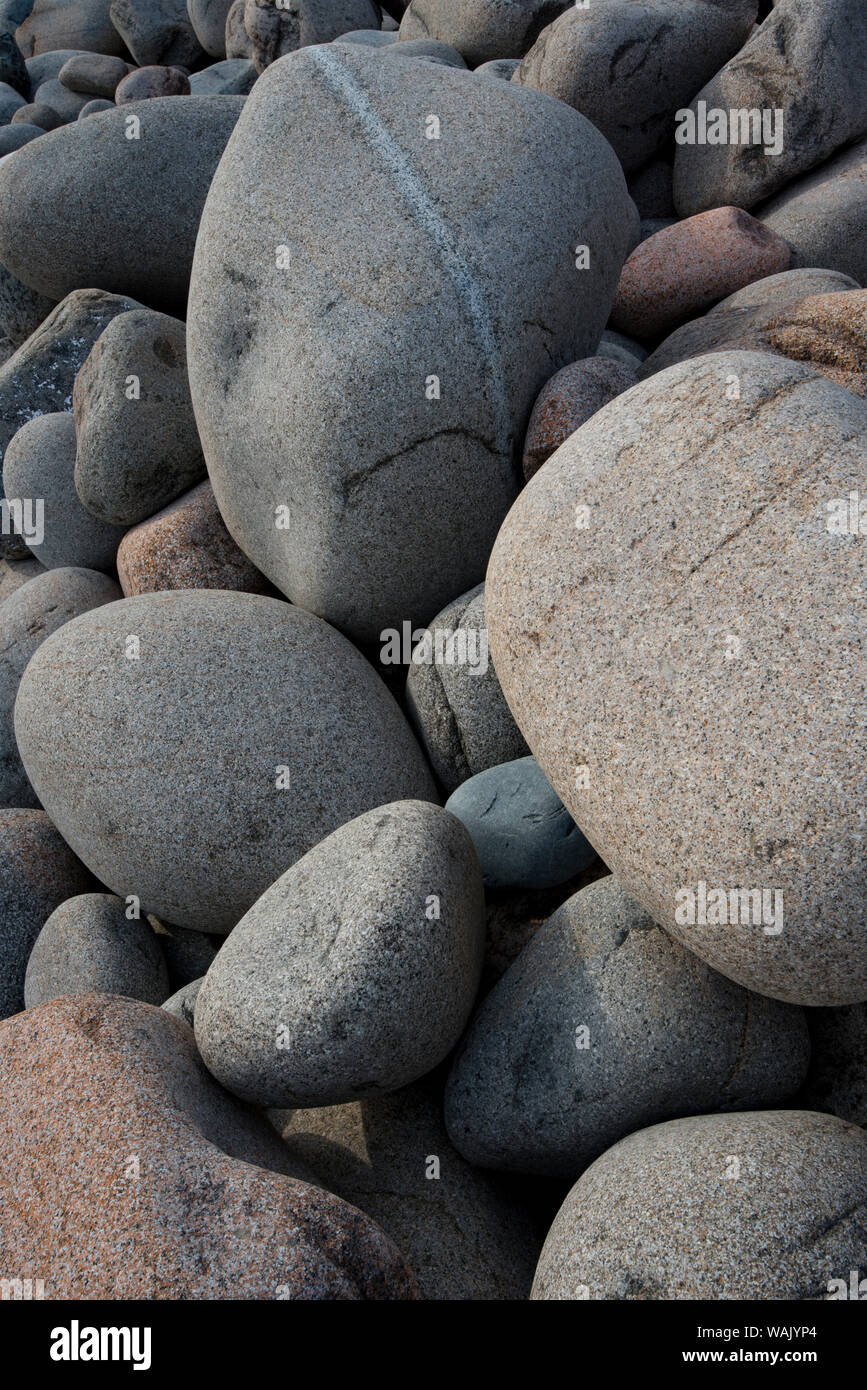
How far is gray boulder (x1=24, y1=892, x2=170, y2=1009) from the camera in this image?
321cm

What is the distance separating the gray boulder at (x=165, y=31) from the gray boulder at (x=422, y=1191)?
1166 cm

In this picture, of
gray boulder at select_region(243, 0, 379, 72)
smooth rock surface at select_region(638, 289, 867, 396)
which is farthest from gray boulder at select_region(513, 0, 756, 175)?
gray boulder at select_region(243, 0, 379, 72)

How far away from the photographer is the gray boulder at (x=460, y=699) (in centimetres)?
334

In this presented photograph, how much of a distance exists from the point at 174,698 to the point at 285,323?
1286mm

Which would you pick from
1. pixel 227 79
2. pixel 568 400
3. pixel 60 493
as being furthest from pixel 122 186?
pixel 227 79

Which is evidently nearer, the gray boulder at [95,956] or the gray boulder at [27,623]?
the gray boulder at [95,956]

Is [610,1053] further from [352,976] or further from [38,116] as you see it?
[38,116]

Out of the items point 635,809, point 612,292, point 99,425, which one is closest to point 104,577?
point 99,425

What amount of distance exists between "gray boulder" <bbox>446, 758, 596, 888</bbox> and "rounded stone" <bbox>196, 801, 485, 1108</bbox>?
33cm

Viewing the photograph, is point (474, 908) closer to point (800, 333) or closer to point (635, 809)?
point (635, 809)

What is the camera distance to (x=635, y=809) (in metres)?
2.28

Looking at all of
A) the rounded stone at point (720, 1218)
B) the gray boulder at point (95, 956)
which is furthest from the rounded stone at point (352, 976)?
the gray boulder at point (95, 956)

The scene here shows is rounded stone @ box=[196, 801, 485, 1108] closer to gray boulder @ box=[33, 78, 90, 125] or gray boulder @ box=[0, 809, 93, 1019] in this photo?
gray boulder @ box=[0, 809, 93, 1019]

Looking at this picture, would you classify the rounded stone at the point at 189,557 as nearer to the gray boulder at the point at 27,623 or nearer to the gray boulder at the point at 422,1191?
the gray boulder at the point at 27,623
